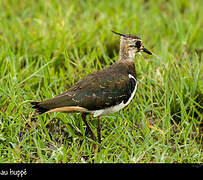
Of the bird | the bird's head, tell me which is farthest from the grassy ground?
the bird's head

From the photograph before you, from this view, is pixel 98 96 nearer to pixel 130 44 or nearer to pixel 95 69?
pixel 130 44

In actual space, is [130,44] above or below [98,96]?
above

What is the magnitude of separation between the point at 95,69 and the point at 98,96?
116 cm

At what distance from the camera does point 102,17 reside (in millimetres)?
6234

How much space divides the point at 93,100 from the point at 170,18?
3437mm

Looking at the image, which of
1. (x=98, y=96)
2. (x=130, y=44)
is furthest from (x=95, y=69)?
(x=98, y=96)

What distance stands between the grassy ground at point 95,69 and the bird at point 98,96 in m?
0.26

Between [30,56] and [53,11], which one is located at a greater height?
[53,11]

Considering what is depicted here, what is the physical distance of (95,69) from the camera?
4.87 m

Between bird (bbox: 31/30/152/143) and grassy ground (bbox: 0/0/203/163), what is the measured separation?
10.4 inches

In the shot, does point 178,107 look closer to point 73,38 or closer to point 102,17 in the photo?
point 73,38

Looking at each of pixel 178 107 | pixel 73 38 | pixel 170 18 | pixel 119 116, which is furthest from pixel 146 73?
pixel 170 18

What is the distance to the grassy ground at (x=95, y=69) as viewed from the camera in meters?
3.76

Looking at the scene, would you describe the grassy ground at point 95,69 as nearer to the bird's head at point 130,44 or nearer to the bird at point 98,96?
the bird at point 98,96
